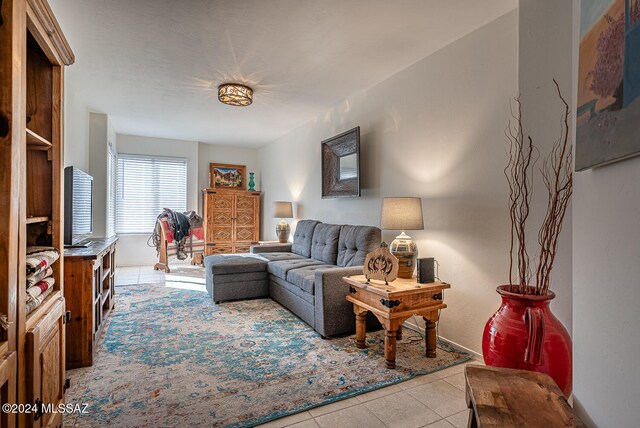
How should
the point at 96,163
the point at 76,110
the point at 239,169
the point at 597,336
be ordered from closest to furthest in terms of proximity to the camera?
the point at 597,336, the point at 76,110, the point at 96,163, the point at 239,169

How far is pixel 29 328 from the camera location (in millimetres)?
1248

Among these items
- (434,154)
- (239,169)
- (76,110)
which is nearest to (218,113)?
(76,110)

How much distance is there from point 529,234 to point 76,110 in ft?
16.5

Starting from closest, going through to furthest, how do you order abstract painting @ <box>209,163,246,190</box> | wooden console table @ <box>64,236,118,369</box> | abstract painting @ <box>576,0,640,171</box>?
abstract painting @ <box>576,0,640,171</box> < wooden console table @ <box>64,236,118,369</box> < abstract painting @ <box>209,163,246,190</box>

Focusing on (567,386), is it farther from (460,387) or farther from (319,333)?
(319,333)

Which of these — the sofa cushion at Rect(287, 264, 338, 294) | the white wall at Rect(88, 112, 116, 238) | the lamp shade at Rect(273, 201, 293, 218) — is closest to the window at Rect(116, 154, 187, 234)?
the white wall at Rect(88, 112, 116, 238)

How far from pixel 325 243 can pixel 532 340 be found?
275 cm

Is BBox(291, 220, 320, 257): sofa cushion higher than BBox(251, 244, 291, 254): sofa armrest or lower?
higher

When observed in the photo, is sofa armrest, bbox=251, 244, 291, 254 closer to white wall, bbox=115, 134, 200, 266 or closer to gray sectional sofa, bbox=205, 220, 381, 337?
gray sectional sofa, bbox=205, 220, 381, 337

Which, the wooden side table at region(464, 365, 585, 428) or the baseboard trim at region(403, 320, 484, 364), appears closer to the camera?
the wooden side table at region(464, 365, 585, 428)

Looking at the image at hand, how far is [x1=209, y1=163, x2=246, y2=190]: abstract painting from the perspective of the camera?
7332 millimetres

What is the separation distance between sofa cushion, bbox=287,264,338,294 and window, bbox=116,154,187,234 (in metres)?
4.47

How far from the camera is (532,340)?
1575mm

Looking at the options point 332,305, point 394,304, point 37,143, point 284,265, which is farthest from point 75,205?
point 394,304
